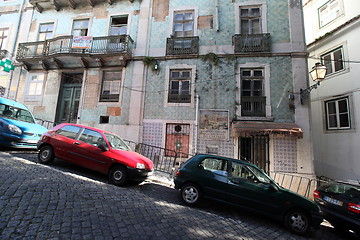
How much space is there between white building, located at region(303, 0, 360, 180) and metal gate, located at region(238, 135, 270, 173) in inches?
175

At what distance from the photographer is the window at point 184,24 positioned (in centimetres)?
1153

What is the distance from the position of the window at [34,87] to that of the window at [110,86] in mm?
4687

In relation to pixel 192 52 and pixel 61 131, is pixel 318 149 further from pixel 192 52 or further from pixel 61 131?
pixel 61 131

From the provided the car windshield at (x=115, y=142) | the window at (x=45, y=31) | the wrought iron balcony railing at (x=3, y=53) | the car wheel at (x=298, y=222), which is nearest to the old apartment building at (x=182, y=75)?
the window at (x=45, y=31)

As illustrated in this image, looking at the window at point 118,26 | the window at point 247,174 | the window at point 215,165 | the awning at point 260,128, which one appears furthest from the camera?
the window at point 118,26

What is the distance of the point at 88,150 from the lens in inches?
232

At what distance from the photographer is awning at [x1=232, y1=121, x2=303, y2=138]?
28.9ft

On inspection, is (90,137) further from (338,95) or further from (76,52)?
(338,95)

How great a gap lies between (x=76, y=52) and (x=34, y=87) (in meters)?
4.44

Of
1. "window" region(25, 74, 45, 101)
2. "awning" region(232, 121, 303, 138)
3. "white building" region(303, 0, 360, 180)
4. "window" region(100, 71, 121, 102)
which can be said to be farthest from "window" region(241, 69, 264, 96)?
"window" region(25, 74, 45, 101)

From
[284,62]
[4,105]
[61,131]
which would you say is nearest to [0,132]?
[4,105]

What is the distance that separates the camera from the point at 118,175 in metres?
5.58

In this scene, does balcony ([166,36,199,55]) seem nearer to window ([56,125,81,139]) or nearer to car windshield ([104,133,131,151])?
car windshield ([104,133,131,151])

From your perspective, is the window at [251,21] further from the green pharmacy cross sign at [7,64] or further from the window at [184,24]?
the green pharmacy cross sign at [7,64]
